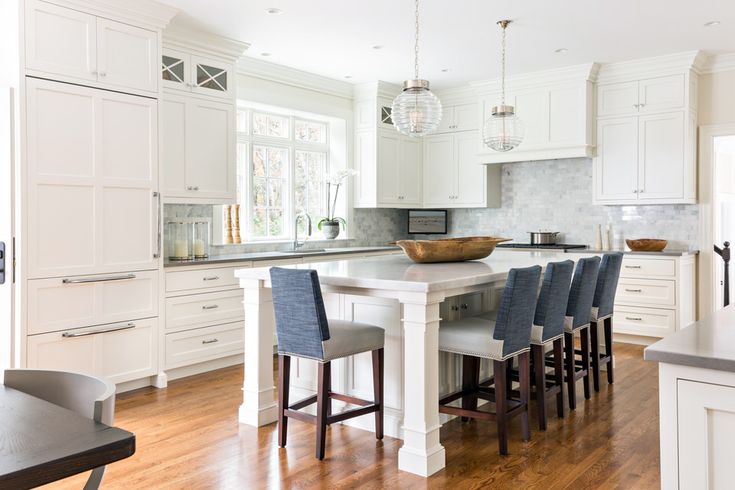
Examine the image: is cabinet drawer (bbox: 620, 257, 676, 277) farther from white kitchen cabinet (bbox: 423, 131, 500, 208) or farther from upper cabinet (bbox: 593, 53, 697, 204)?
white kitchen cabinet (bbox: 423, 131, 500, 208)

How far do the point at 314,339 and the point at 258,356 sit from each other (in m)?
0.68

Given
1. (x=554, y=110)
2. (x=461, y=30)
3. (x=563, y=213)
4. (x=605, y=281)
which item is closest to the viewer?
(x=605, y=281)

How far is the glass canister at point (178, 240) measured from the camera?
4852mm

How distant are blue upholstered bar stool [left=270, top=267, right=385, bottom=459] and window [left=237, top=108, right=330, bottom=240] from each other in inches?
120

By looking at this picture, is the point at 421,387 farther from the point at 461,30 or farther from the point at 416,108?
the point at 461,30

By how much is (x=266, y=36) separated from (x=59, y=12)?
1729 mm

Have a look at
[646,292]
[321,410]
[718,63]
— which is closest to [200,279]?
[321,410]

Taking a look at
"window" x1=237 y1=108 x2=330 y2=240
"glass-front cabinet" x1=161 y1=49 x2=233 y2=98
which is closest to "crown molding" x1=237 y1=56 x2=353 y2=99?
"window" x1=237 y1=108 x2=330 y2=240

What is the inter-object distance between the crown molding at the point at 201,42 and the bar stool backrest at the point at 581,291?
3239 mm

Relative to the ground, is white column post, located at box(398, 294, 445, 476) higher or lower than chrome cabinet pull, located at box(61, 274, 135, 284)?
lower

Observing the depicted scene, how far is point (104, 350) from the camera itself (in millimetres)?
4062

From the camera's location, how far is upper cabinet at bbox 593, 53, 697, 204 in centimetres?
577

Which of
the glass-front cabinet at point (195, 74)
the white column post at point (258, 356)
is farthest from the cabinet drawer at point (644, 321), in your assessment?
the glass-front cabinet at point (195, 74)

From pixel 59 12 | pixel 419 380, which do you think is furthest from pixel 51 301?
pixel 419 380
